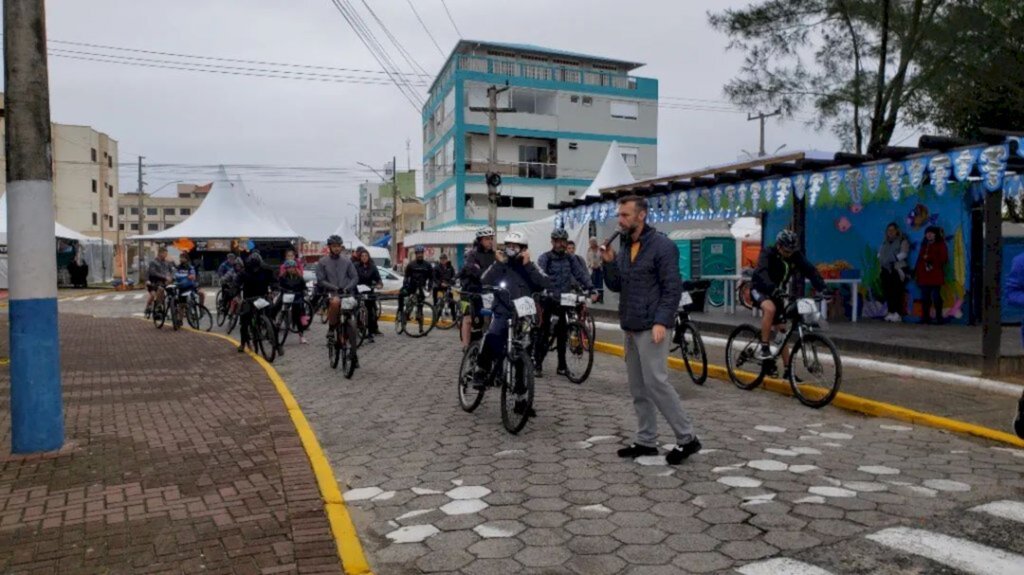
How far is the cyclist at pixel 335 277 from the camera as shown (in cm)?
1102

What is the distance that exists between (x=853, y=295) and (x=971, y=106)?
7.00 meters

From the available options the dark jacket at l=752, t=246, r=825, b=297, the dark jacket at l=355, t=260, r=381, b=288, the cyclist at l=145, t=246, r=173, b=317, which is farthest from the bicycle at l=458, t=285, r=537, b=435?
the cyclist at l=145, t=246, r=173, b=317

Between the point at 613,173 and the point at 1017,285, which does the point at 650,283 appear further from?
the point at 613,173

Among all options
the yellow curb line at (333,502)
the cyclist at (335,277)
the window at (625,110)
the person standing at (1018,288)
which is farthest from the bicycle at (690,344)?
the window at (625,110)

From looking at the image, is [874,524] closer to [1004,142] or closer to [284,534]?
[284,534]

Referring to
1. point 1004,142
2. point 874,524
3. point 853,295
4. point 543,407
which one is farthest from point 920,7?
point 874,524

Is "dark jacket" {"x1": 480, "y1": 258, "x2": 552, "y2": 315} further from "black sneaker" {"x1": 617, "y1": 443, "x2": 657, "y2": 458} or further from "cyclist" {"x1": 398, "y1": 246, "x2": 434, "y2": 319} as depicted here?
"cyclist" {"x1": 398, "y1": 246, "x2": 434, "y2": 319}

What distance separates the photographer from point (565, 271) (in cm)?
1032

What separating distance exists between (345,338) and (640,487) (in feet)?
20.2

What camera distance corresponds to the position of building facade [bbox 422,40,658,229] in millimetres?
48250

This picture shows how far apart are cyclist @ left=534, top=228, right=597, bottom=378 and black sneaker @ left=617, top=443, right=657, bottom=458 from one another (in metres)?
3.84

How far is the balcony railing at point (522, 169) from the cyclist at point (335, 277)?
38.0 meters

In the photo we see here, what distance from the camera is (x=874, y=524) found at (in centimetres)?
455

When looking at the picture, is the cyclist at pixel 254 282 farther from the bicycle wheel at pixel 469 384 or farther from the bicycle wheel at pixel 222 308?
the bicycle wheel at pixel 222 308
